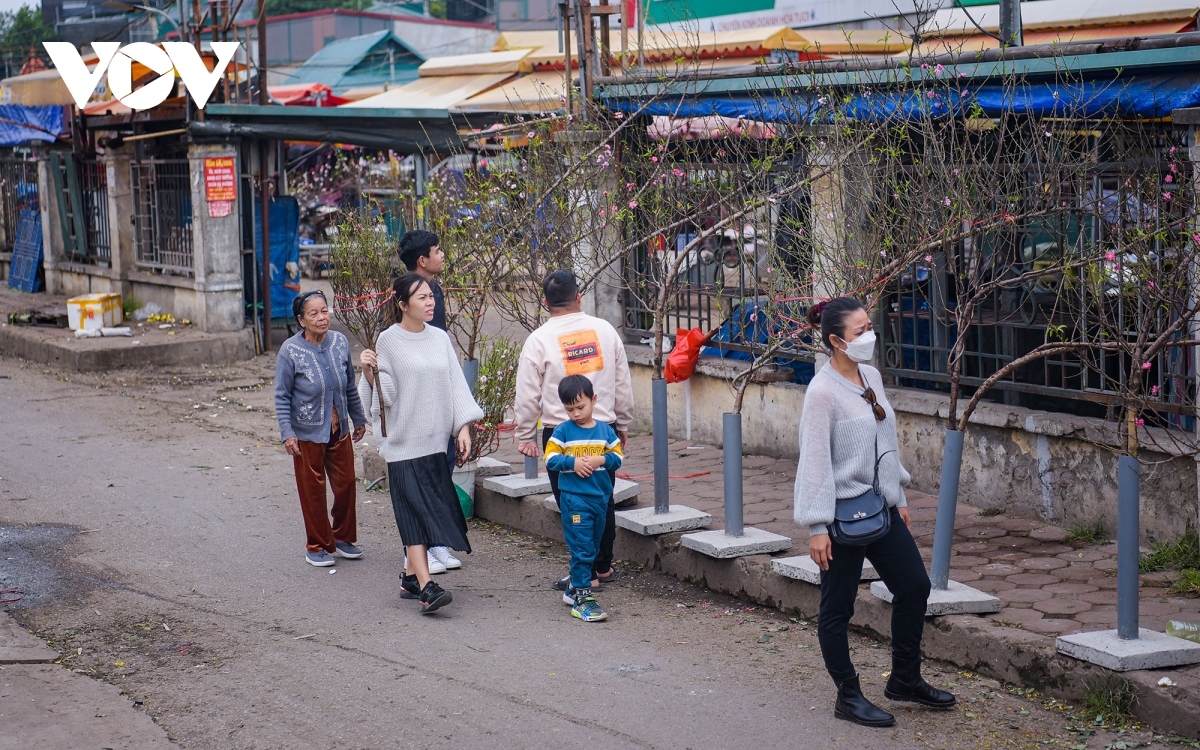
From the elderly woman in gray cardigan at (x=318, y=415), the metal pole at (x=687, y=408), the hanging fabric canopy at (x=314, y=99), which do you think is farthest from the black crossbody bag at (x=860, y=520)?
the hanging fabric canopy at (x=314, y=99)

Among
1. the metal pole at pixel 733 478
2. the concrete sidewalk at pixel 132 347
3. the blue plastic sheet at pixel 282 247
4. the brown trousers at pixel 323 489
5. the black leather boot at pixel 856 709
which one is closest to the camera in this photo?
the black leather boot at pixel 856 709

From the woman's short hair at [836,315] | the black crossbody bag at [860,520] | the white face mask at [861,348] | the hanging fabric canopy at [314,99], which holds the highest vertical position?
the hanging fabric canopy at [314,99]

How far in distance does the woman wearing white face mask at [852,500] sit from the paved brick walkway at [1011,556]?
31.7 inches

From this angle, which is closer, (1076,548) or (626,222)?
(1076,548)

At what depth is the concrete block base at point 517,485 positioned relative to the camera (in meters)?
7.79

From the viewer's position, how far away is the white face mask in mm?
4453

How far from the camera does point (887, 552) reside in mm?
4578

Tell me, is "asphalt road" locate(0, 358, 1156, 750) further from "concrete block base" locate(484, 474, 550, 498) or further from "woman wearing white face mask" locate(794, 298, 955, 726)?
"concrete block base" locate(484, 474, 550, 498)

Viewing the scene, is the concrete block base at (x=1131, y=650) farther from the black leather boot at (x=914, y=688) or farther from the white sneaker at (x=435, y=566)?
the white sneaker at (x=435, y=566)

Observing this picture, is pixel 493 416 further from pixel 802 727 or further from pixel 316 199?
pixel 316 199

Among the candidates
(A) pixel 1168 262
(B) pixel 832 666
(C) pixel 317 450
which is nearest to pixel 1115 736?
(B) pixel 832 666

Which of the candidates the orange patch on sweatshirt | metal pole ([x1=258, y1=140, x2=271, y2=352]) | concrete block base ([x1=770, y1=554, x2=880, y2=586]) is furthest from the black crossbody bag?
metal pole ([x1=258, y1=140, x2=271, y2=352])

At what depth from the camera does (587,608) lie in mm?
5977

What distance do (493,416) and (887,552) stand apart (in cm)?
407
